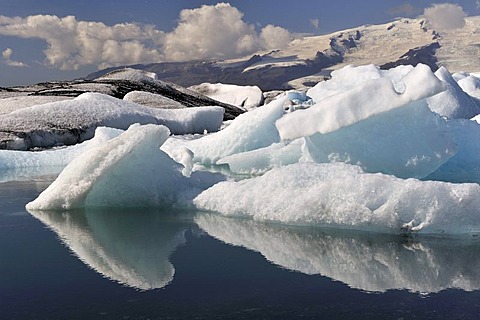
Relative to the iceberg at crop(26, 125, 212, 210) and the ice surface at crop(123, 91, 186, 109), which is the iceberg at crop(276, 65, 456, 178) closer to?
the iceberg at crop(26, 125, 212, 210)

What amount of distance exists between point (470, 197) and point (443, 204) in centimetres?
19

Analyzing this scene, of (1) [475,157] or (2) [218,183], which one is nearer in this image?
(2) [218,183]

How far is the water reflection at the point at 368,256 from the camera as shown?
3311 mm

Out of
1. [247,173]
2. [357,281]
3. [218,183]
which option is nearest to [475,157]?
[247,173]

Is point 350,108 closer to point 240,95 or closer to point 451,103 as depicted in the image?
point 451,103

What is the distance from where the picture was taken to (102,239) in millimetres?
4383

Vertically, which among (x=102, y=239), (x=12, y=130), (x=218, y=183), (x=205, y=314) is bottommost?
(x=205, y=314)

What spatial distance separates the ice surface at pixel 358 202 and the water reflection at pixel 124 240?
74 centimetres

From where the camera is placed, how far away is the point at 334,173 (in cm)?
493

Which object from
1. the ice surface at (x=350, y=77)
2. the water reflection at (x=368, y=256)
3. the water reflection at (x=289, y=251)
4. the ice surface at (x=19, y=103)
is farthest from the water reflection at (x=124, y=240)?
the ice surface at (x=19, y=103)

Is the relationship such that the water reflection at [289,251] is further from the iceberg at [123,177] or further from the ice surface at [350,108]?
the ice surface at [350,108]

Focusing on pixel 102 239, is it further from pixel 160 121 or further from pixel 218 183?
pixel 160 121

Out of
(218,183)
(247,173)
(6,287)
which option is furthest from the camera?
(247,173)

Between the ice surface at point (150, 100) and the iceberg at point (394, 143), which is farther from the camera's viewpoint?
the ice surface at point (150, 100)
